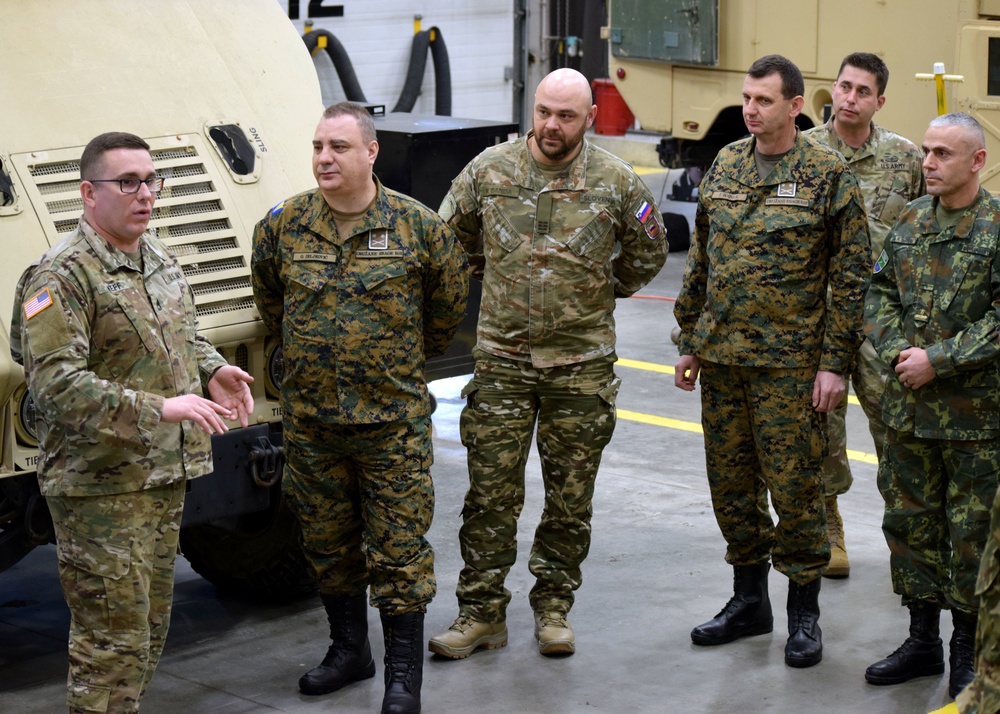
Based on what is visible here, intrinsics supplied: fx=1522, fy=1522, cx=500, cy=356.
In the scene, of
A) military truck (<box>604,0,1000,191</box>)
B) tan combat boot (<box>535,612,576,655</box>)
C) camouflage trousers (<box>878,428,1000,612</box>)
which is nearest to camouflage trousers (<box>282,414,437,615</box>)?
tan combat boot (<box>535,612,576,655</box>)

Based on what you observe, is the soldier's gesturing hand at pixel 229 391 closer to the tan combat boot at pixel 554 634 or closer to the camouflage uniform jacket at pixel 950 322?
the tan combat boot at pixel 554 634

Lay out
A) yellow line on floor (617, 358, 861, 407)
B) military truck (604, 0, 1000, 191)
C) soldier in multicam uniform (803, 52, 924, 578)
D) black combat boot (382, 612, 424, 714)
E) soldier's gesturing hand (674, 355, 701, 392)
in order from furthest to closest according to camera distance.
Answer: military truck (604, 0, 1000, 191), yellow line on floor (617, 358, 861, 407), soldier in multicam uniform (803, 52, 924, 578), soldier's gesturing hand (674, 355, 701, 392), black combat boot (382, 612, 424, 714)

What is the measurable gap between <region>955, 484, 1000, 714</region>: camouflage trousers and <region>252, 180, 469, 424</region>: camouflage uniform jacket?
2163 millimetres

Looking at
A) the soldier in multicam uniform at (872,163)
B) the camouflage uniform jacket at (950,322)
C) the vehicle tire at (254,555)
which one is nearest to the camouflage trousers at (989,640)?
the camouflage uniform jacket at (950,322)

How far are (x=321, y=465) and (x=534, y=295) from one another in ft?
3.09

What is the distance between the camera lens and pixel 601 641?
216 inches

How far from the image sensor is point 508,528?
5328 millimetres

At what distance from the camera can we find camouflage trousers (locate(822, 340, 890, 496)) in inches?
229

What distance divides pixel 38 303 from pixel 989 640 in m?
2.46

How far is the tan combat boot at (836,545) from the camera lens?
6.08 meters

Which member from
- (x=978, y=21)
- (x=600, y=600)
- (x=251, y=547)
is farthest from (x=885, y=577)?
(x=978, y=21)

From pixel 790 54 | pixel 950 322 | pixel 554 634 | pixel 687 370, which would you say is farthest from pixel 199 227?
pixel 790 54

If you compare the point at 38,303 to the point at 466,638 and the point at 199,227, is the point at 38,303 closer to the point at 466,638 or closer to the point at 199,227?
the point at 199,227

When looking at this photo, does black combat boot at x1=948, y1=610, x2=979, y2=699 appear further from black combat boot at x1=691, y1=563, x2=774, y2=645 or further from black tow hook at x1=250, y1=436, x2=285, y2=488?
black tow hook at x1=250, y1=436, x2=285, y2=488
